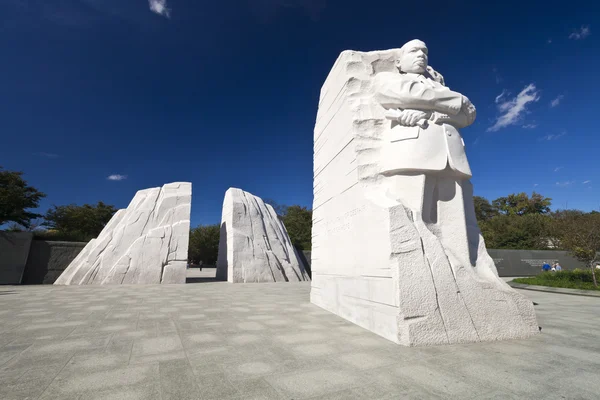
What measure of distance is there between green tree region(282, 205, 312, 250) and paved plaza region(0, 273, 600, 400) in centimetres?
2038

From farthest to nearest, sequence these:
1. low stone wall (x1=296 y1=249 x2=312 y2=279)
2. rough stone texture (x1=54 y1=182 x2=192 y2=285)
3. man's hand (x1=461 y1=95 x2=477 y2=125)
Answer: low stone wall (x1=296 y1=249 x2=312 y2=279) < rough stone texture (x1=54 y1=182 x2=192 y2=285) < man's hand (x1=461 y1=95 x2=477 y2=125)

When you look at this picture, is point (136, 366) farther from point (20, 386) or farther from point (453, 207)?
point (453, 207)

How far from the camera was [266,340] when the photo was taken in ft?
10.3

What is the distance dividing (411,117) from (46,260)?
1345 centimetres

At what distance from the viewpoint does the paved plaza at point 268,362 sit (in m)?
1.95

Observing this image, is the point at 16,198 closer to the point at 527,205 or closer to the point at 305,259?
the point at 305,259

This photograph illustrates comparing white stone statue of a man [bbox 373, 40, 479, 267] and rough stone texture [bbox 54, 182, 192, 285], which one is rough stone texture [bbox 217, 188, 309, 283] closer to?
rough stone texture [bbox 54, 182, 192, 285]

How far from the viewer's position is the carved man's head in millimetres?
4445

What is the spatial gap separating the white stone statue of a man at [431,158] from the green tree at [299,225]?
2016cm

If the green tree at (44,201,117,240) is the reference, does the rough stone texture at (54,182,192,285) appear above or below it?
below

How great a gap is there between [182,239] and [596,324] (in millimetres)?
11471

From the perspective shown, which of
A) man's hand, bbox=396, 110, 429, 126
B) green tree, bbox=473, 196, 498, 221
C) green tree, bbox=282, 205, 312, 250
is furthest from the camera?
green tree, bbox=473, 196, 498, 221

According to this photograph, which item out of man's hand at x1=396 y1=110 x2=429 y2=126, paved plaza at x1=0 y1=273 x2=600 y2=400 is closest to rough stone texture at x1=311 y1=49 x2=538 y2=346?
man's hand at x1=396 y1=110 x2=429 y2=126

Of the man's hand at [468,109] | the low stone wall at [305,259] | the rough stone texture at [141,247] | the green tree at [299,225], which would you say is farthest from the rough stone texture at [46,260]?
the green tree at [299,225]
